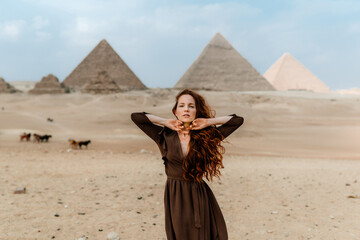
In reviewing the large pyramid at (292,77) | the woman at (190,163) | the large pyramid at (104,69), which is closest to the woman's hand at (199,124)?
the woman at (190,163)

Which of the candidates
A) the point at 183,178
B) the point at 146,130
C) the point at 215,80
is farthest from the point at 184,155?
the point at 215,80

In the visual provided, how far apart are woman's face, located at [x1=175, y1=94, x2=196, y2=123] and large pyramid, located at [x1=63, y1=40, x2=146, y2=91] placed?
2133 inches

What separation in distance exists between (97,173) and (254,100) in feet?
123

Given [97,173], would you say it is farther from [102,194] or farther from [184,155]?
[184,155]

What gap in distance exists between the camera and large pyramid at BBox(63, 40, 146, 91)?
57438mm

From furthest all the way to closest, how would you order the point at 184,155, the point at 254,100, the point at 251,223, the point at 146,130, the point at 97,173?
the point at 254,100 → the point at 97,173 → the point at 251,223 → the point at 146,130 → the point at 184,155

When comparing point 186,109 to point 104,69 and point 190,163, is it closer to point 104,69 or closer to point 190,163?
point 190,163

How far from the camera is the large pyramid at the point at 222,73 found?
71.3 meters

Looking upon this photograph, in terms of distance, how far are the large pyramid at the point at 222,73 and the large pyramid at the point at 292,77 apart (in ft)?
80.0

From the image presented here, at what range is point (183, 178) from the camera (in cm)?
247

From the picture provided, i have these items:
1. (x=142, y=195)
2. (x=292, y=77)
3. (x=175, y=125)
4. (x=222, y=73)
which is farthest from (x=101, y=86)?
(x=292, y=77)

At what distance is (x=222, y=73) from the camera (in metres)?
74.9

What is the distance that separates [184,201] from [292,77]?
102788mm

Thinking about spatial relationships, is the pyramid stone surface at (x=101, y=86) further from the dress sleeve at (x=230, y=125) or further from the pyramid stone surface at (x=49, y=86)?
the dress sleeve at (x=230, y=125)
